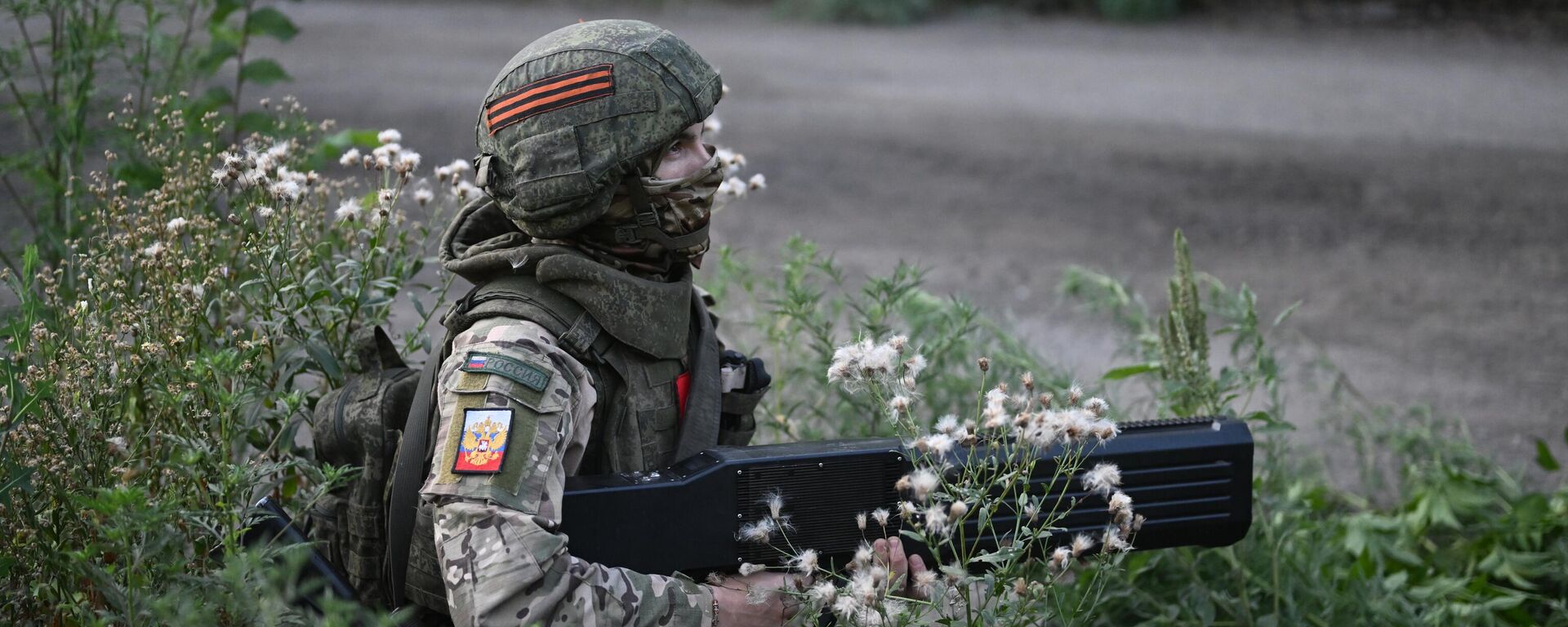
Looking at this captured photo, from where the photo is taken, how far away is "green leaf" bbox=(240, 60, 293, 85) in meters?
3.69

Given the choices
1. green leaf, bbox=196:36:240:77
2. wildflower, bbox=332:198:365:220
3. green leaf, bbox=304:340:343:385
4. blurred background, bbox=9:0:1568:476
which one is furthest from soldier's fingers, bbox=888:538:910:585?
green leaf, bbox=196:36:240:77

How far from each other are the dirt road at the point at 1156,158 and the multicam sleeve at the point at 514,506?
12.6 feet

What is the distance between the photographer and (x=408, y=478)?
7.56 ft

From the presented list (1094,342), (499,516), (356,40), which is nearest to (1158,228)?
(1094,342)

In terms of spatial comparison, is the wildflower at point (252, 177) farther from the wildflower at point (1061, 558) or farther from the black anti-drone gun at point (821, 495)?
the wildflower at point (1061, 558)

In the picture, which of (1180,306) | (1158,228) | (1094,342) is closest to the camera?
(1180,306)

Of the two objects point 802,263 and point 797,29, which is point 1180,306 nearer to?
point 802,263

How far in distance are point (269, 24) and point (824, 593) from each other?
2586 millimetres

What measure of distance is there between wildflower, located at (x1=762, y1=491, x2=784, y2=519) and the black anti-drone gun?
1cm

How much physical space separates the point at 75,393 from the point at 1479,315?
6.19m

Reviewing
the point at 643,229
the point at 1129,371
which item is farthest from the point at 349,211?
the point at 1129,371

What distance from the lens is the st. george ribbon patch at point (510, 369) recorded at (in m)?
2.14

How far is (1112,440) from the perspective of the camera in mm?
2480

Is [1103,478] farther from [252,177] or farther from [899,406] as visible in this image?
[252,177]
